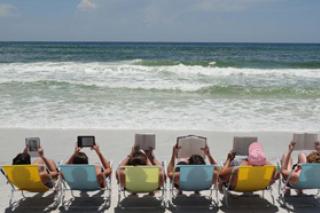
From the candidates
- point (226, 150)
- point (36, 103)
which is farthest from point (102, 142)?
point (36, 103)

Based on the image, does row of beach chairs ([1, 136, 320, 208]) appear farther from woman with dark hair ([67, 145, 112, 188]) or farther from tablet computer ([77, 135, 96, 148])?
tablet computer ([77, 135, 96, 148])

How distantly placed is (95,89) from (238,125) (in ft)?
26.2

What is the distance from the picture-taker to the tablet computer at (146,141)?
5496 millimetres

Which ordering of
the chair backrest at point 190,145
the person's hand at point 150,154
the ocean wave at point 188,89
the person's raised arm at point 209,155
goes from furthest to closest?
the ocean wave at point 188,89 → the chair backrest at point 190,145 → the person's hand at point 150,154 → the person's raised arm at point 209,155

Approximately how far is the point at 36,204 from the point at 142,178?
148 centimetres

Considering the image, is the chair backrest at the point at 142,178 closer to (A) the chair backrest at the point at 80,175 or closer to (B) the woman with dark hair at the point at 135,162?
(B) the woman with dark hair at the point at 135,162

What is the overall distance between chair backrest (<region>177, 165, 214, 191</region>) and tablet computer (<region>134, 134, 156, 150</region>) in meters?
0.90

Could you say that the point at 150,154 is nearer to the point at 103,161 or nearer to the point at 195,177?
the point at 103,161

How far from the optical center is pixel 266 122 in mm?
9805

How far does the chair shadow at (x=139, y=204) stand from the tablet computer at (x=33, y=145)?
50.8 inches

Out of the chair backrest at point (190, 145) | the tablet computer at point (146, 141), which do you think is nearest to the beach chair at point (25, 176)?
the tablet computer at point (146, 141)

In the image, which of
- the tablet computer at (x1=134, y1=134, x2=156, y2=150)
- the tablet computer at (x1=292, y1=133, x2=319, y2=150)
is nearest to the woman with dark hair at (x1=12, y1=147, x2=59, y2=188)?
the tablet computer at (x1=134, y1=134, x2=156, y2=150)

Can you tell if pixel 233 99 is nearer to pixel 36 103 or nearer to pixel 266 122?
pixel 266 122

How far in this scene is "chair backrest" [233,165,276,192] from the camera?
458cm
